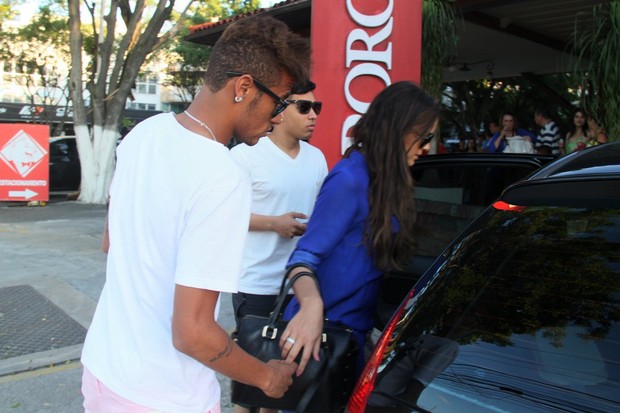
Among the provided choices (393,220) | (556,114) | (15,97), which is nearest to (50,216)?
(393,220)

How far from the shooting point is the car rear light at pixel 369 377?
64.7 inches

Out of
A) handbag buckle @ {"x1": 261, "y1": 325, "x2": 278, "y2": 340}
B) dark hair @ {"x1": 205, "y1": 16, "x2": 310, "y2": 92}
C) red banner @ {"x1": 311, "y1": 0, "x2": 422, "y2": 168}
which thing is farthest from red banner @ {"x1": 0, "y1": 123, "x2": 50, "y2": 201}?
dark hair @ {"x1": 205, "y1": 16, "x2": 310, "y2": 92}

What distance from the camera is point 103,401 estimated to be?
4.97 ft

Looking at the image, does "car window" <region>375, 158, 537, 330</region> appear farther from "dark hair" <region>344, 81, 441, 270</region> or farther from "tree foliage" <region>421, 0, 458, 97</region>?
"tree foliage" <region>421, 0, 458, 97</region>

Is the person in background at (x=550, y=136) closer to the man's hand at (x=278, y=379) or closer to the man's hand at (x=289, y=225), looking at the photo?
the man's hand at (x=289, y=225)

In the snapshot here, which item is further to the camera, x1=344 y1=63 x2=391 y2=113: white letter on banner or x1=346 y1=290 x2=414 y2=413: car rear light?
x1=344 y1=63 x2=391 y2=113: white letter on banner

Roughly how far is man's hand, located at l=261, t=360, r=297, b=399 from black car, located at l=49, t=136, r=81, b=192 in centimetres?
1453

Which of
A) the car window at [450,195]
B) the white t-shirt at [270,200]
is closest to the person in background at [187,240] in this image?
the white t-shirt at [270,200]

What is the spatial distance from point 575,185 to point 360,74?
4.00 meters

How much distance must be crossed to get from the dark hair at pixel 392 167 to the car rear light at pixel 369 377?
0.33 m

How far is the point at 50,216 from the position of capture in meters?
11.0

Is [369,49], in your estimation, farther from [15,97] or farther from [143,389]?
[15,97]

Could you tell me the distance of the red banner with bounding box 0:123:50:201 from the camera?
11867 millimetres

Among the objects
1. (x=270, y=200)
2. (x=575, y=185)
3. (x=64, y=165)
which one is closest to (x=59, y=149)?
(x=64, y=165)
